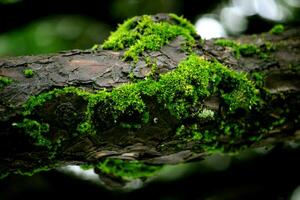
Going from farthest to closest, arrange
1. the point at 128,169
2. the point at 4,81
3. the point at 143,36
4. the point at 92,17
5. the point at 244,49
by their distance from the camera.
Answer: the point at 92,17 < the point at 128,169 < the point at 244,49 < the point at 143,36 < the point at 4,81

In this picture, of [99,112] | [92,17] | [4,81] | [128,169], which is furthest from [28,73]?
[92,17]

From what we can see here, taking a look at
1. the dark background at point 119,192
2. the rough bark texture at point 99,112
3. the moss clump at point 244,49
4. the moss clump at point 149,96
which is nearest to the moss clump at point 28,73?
the rough bark texture at point 99,112

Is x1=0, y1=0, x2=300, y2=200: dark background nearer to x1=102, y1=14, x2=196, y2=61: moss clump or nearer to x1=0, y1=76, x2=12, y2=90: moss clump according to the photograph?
x1=102, y1=14, x2=196, y2=61: moss clump

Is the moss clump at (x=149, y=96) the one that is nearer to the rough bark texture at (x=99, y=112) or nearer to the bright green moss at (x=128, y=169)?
the rough bark texture at (x=99, y=112)

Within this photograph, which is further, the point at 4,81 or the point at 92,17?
the point at 92,17

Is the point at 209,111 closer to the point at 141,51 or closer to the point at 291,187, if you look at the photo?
the point at 141,51

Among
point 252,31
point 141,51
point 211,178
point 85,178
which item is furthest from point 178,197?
point 141,51

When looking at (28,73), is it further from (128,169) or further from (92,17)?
(92,17)
